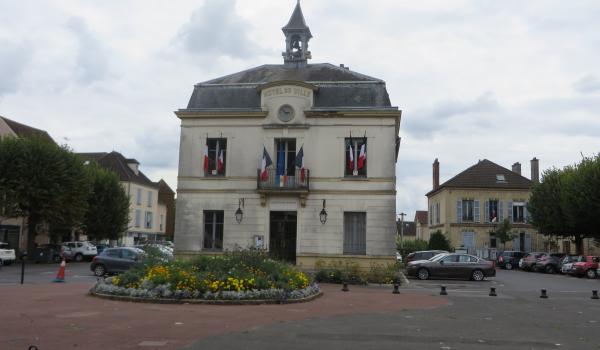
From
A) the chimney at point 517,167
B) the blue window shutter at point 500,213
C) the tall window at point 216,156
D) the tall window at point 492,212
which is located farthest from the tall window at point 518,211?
the tall window at point 216,156

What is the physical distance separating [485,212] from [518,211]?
3117 mm

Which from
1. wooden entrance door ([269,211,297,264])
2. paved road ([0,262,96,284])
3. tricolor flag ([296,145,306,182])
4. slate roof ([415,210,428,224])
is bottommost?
paved road ([0,262,96,284])

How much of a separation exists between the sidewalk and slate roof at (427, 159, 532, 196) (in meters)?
38.3

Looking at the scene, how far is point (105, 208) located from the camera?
45.0 m

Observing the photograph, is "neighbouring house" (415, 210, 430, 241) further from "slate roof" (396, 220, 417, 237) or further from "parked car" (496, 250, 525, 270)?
"parked car" (496, 250, 525, 270)

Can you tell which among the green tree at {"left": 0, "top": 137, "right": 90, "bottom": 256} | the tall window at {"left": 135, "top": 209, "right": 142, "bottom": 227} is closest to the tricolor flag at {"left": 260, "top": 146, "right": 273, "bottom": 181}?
the green tree at {"left": 0, "top": 137, "right": 90, "bottom": 256}

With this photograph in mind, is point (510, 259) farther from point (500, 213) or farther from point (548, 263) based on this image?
point (500, 213)

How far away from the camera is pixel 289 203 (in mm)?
26312

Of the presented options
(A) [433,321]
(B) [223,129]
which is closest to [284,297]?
(A) [433,321]

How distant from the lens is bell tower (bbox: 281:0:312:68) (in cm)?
3036

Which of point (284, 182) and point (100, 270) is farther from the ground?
point (284, 182)

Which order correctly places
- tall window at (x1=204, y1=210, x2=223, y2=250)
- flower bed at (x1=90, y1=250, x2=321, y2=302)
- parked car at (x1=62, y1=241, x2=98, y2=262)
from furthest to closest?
parked car at (x1=62, y1=241, x2=98, y2=262), tall window at (x1=204, y1=210, x2=223, y2=250), flower bed at (x1=90, y1=250, x2=321, y2=302)

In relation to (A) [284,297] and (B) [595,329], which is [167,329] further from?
(B) [595,329]

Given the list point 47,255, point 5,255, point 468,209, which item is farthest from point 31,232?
point 468,209
